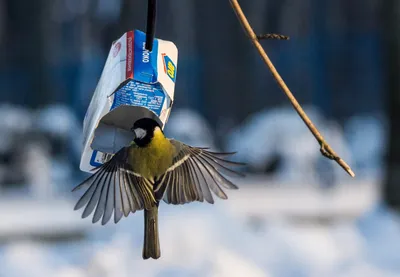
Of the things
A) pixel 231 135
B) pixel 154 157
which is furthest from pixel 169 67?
pixel 231 135

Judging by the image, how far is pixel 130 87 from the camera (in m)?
2.46

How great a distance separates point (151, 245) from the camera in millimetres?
2529

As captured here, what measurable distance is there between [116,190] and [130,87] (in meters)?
0.32

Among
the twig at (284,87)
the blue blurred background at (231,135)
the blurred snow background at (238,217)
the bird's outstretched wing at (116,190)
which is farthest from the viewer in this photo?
the blue blurred background at (231,135)

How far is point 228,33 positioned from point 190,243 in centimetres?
1115

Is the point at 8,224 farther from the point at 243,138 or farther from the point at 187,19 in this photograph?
the point at 187,19

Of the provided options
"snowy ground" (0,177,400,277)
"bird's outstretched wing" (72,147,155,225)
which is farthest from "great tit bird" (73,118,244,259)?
"snowy ground" (0,177,400,277)

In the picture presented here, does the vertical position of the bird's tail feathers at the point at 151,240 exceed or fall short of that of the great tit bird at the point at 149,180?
it falls short

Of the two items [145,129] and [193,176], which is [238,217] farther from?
[145,129]

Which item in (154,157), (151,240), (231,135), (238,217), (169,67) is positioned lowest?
(151,240)

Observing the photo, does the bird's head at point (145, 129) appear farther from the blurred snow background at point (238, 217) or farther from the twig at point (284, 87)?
the blurred snow background at point (238, 217)

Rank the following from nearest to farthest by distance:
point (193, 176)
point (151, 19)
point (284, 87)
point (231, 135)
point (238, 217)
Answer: point (284, 87), point (151, 19), point (193, 176), point (238, 217), point (231, 135)

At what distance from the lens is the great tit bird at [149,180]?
98.3 inches

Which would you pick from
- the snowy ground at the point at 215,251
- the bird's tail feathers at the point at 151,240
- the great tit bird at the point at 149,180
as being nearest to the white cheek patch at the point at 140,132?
the great tit bird at the point at 149,180
